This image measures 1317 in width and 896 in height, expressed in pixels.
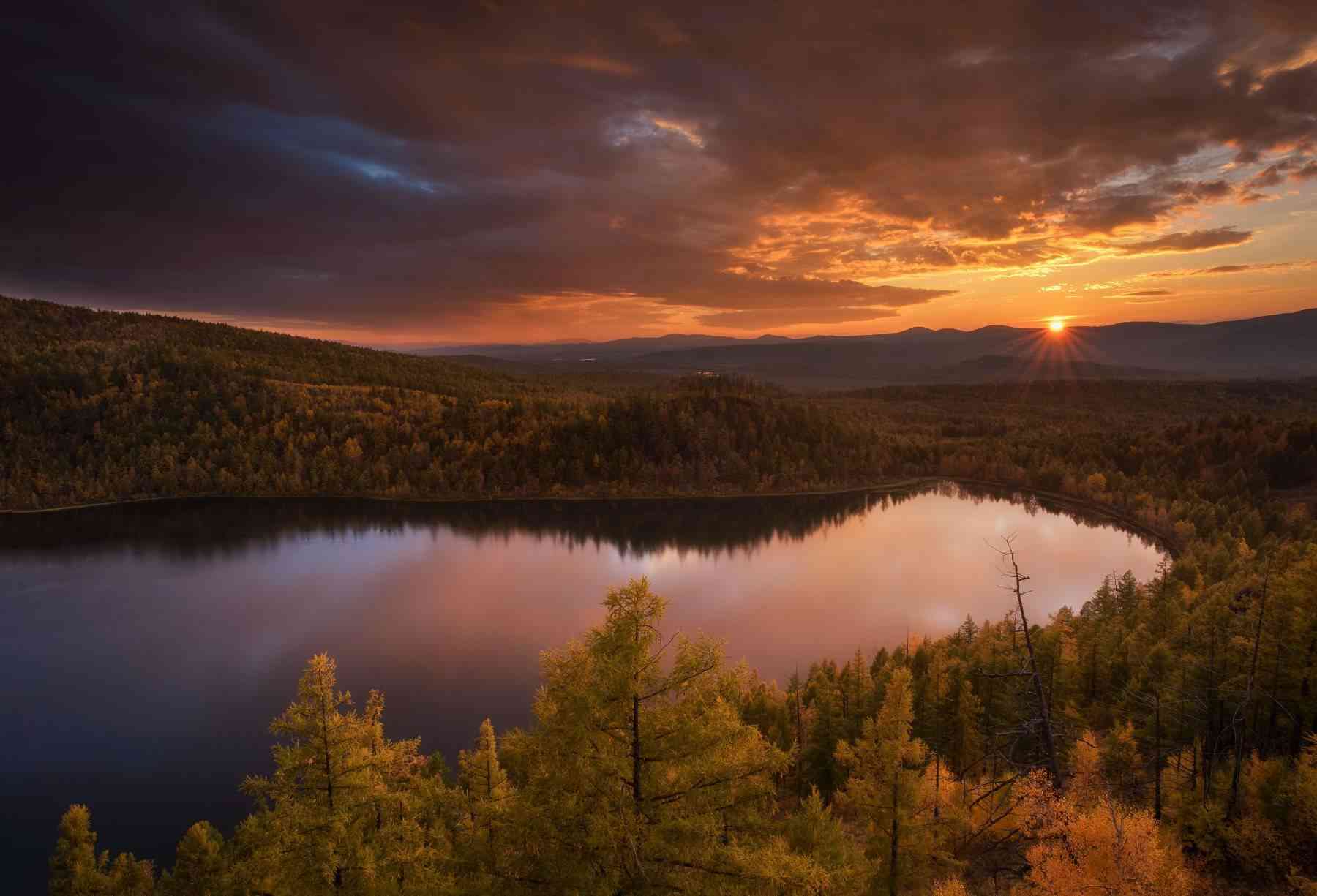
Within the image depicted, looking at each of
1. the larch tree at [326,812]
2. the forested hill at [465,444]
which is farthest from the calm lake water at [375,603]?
the larch tree at [326,812]

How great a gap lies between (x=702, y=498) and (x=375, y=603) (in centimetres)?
7300

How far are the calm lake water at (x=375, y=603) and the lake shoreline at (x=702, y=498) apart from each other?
3305 mm

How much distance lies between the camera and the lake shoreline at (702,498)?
10906cm

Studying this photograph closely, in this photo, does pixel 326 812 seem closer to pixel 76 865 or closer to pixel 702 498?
pixel 76 865

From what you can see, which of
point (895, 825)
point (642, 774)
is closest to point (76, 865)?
point (642, 774)

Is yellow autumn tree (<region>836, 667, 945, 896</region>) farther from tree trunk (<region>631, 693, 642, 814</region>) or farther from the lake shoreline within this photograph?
the lake shoreline

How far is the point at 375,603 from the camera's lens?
7238 cm

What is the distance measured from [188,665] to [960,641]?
63655 mm

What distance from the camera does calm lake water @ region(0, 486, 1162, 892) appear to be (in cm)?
4312

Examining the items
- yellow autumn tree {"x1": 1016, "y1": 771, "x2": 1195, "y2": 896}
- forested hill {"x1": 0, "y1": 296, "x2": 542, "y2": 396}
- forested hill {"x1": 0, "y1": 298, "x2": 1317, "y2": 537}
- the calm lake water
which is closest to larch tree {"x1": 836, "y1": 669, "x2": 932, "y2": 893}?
yellow autumn tree {"x1": 1016, "y1": 771, "x2": 1195, "y2": 896}

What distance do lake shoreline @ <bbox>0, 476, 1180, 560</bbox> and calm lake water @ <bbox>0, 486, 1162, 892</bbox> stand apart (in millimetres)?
3305

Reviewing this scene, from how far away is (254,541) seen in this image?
9706 cm

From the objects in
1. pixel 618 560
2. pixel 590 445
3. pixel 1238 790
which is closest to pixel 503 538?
pixel 618 560

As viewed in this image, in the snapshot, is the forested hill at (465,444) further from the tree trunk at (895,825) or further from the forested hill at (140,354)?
the tree trunk at (895,825)
